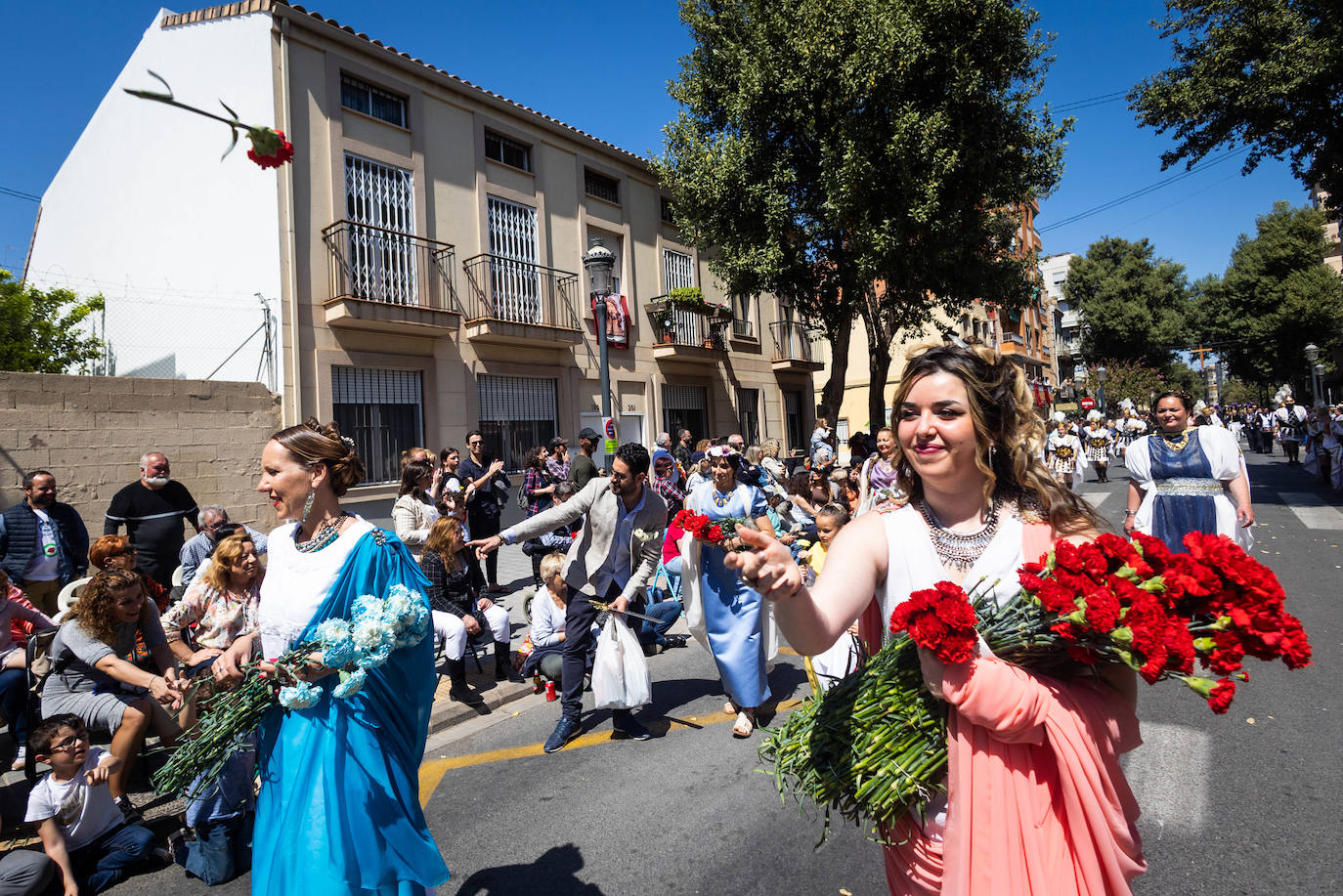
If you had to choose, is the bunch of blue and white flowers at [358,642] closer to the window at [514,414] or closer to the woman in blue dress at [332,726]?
the woman in blue dress at [332,726]

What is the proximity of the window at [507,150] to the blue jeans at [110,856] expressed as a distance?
1336cm

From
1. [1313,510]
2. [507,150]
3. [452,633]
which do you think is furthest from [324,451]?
[1313,510]

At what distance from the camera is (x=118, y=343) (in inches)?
498

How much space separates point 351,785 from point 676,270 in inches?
707

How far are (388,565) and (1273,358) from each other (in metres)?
47.2

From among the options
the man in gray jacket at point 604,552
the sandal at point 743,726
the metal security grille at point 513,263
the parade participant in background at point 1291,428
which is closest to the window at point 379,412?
the metal security grille at point 513,263

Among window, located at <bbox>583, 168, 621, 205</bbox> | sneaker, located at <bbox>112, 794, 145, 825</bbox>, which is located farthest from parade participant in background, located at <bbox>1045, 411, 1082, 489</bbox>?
sneaker, located at <bbox>112, 794, 145, 825</bbox>

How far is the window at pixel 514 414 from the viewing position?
47.2ft

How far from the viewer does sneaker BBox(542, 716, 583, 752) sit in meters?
4.93

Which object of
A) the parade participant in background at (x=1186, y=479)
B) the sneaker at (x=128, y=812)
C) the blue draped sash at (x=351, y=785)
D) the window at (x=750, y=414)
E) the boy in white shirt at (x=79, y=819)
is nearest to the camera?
the blue draped sash at (x=351, y=785)

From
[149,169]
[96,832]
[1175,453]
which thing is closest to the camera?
[96,832]

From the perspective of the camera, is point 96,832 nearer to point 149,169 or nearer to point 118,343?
point 118,343

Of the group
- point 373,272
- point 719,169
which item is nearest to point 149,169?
point 373,272

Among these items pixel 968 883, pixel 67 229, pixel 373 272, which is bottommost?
pixel 968 883
